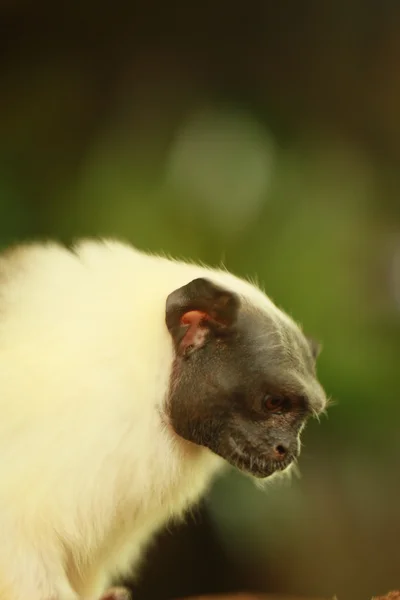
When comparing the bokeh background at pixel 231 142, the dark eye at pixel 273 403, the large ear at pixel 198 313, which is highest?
the bokeh background at pixel 231 142

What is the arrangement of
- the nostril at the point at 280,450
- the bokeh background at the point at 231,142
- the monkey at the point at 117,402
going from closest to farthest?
the monkey at the point at 117,402, the nostril at the point at 280,450, the bokeh background at the point at 231,142

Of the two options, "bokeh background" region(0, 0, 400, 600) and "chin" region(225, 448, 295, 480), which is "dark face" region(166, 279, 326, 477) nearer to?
"chin" region(225, 448, 295, 480)

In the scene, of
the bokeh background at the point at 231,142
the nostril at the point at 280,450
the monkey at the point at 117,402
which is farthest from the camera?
the bokeh background at the point at 231,142

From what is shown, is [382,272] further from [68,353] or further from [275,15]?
[68,353]

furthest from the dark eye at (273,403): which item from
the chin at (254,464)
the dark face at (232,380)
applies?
the chin at (254,464)

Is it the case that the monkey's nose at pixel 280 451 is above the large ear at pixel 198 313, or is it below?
below

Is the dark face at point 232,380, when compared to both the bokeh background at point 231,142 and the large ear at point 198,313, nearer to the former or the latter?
the large ear at point 198,313

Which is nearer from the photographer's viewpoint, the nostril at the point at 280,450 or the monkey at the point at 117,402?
the monkey at the point at 117,402

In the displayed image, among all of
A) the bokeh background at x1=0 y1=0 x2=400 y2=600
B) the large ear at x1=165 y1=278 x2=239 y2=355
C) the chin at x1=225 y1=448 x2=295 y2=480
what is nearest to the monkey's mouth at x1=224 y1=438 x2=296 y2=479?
the chin at x1=225 y1=448 x2=295 y2=480

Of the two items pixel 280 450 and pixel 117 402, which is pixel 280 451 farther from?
pixel 117 402
